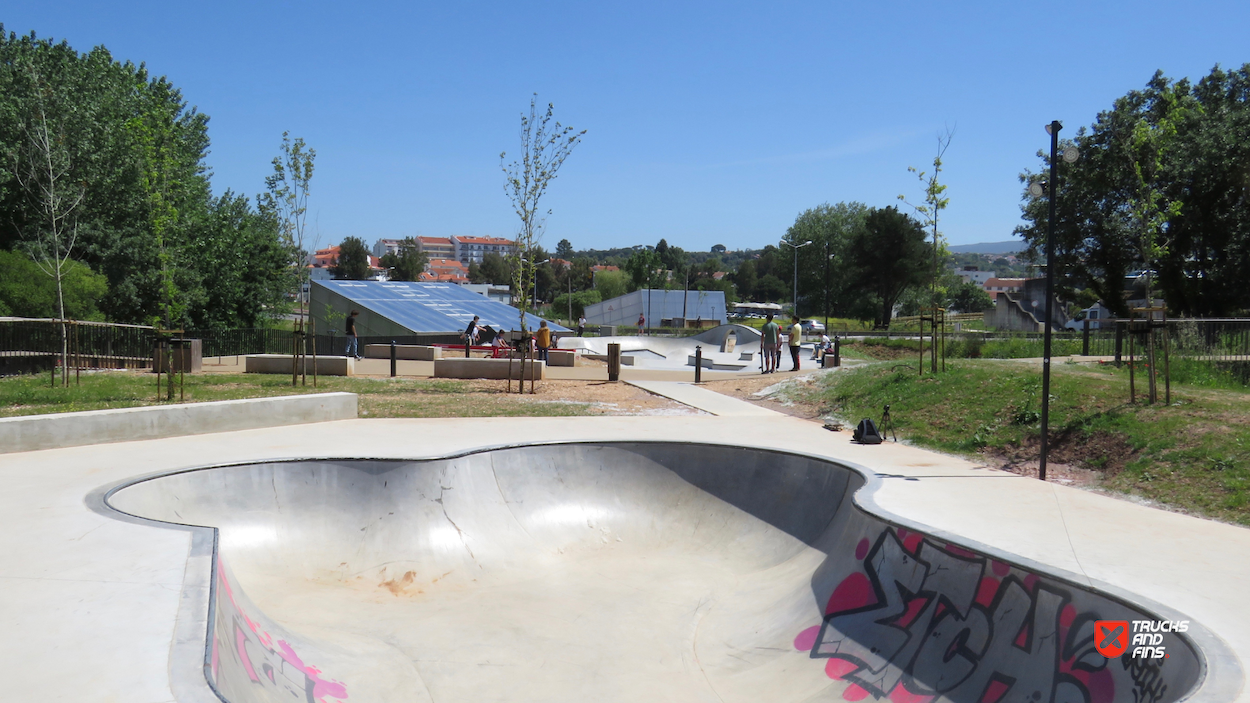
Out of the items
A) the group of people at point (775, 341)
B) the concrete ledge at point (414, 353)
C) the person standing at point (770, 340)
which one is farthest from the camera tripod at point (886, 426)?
the concrete ledge at point (414, 353)

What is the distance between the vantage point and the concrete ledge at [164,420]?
10.0 metres

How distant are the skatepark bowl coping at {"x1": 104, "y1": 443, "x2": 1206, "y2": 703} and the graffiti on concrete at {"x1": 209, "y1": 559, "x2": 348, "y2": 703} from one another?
0.03 meters

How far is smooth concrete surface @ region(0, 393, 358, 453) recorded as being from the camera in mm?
10047

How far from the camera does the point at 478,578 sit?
819cm

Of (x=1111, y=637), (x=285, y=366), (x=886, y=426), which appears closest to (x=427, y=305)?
(x=285, y=366)

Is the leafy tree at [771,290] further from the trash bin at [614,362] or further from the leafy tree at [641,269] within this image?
the trash bin at [614,362]

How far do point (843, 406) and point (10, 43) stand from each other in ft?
123

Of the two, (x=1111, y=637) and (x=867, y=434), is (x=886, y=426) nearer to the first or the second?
(x=867, y=434)

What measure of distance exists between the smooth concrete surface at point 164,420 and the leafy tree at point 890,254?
209 ft

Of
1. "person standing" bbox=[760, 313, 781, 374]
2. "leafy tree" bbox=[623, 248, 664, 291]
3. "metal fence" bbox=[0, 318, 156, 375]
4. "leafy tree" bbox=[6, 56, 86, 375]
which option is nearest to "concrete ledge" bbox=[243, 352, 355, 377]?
"metal fence" bbox=[0, 318, 156, 375]

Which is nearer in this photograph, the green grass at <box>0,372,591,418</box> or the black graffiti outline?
the black graffiti outline

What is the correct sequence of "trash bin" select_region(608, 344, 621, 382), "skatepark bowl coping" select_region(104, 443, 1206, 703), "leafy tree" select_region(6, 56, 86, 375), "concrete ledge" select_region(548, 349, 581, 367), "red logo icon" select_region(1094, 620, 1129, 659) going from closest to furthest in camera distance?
1. "red logo icon" select_region(1094, 620, 1129, 659)
2. "skatepark bowl coping" select_region(104, 443, 1206, 703)
3. "trash bin" select_region(608, 344, 621, 382)
4. "leafy tree" select_region(6, 56, 86, 375)
5. "concrete ledge" select_region(548, 349, 581, 367)

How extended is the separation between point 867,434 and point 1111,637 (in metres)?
7.93

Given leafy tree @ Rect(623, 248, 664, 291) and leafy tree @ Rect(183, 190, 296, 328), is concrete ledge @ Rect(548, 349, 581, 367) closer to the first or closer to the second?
leafy tree @ Rect(183, 190, 296, 328)
